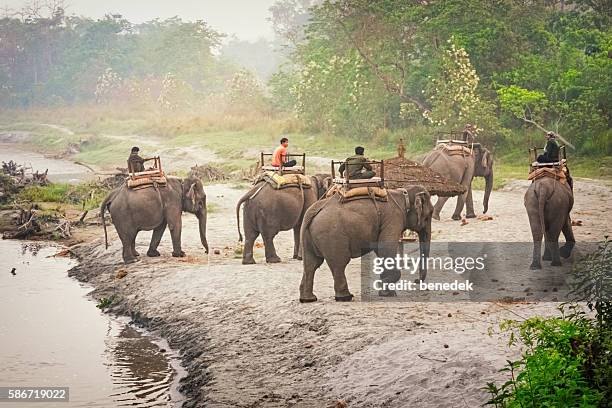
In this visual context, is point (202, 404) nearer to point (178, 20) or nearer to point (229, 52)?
point (178, 20)

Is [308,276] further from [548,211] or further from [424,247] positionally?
[548,211]

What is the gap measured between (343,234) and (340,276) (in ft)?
2.03

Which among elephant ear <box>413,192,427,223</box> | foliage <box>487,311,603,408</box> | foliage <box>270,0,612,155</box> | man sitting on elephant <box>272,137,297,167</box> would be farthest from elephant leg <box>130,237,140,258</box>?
foliage <box>270,0,612,155</box>

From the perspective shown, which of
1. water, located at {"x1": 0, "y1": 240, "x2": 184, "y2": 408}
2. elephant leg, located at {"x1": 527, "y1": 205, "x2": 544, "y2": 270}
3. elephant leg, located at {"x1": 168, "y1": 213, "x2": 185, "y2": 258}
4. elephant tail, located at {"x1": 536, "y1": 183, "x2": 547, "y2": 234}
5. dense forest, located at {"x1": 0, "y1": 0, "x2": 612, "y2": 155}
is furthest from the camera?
dense forest, located at {"x1": 0, "y1": 0, "x2": 612, "y2": 155}

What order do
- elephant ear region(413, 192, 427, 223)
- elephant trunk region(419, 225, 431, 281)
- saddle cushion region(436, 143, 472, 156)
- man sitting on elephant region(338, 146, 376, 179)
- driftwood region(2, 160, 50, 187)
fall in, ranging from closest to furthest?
man sitting on elephant region(338, 146, 376, 179)
elephant ear region(413, 192, 427, 223)
elephant trunk region(419, 225, 431, 281)
saddle cushion region(436, 143, 472, 156)
driftwood region(2, 160, 50, 187)

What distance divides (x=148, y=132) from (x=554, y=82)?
32898 millimetres

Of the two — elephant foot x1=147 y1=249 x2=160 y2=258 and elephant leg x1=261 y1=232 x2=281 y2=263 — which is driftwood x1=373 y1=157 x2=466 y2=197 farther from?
elephant foot x1=147 y1=249 x2=160 y2=258

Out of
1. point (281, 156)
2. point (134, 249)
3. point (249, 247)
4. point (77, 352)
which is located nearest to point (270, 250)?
point (249, 247)

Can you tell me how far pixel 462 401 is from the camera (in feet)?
30.6

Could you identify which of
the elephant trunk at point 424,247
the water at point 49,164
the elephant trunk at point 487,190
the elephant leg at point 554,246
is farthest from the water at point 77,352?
the water at point 49,164

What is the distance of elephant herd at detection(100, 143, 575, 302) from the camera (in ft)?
45.0

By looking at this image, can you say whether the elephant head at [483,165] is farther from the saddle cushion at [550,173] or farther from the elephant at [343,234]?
the elephant at [343,234]

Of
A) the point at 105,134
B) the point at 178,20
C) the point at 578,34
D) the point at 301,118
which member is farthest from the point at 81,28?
the point at 578,34

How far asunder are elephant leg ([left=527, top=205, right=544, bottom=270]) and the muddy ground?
260 centimetres
